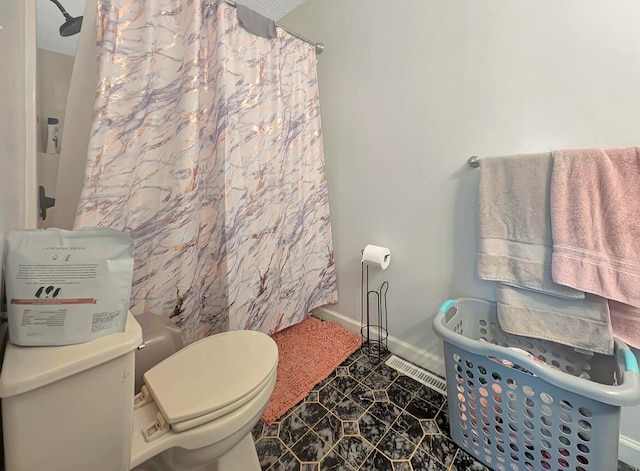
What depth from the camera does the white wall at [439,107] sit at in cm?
93

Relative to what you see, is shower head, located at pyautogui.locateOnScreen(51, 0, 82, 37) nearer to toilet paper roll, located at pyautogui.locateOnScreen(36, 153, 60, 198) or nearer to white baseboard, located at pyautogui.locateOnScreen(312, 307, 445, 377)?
toilet paper roll, located at pyautogui.locateOnScreen(36, 153, 60, 198)

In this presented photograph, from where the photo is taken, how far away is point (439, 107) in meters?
1.28

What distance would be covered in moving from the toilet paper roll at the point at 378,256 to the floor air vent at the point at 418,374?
55 centimetres

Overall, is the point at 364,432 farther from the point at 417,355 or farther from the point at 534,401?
the point at 534,401

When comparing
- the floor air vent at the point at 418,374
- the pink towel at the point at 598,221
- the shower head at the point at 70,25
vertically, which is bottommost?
the floor air vent at the point at 418,374

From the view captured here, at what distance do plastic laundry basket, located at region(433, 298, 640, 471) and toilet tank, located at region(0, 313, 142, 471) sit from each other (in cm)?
99

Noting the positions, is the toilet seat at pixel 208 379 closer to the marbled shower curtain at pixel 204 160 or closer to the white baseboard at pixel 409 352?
the marbled shower curtain at pixel 204 160

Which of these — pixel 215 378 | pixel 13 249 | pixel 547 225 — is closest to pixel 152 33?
pixel 13 249

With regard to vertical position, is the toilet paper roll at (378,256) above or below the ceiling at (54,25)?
below

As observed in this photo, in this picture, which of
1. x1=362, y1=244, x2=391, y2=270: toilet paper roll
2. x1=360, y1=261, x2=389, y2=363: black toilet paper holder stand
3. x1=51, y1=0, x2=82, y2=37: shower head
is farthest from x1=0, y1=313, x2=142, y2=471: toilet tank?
x1=51, y1=0, x2=82, y2=37: shower head

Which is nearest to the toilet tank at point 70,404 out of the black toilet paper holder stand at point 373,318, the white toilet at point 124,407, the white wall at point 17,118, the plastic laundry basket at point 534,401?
the white toilet at point 124,407

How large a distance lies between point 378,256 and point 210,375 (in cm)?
98

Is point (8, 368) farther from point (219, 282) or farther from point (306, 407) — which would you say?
point (306, 407)

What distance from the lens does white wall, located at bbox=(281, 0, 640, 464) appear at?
3.05 feet
